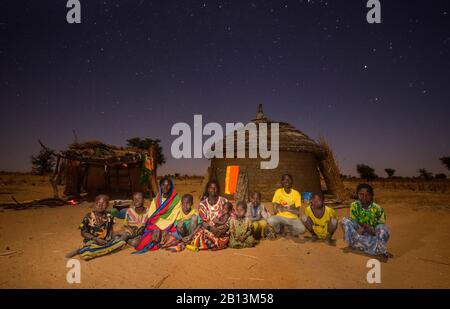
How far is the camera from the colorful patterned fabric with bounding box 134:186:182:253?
4.57m

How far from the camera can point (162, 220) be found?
15.9 ft

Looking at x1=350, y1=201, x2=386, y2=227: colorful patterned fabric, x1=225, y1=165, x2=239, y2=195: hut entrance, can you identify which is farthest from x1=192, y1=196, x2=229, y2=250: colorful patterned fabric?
x1=225, y1=165, x2=239, y2=195: hut entrance

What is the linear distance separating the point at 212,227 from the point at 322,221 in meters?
2.14

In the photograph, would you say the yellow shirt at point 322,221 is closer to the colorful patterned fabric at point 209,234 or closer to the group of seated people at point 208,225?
the group of seated people at point 208,225

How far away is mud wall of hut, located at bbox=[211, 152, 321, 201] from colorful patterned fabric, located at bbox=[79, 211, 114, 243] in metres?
7.22

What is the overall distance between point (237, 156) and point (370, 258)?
25.6 feet

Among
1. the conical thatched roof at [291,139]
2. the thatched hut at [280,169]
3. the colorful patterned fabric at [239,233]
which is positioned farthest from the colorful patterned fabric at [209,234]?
the conical thatched roof at [291,139]

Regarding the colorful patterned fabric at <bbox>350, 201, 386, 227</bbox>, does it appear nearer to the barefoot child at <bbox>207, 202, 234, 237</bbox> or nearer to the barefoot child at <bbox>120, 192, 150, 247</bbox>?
the barefoot child at <bbox>207, 202, 234, 237</bbox>

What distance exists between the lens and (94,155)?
38.2 feet

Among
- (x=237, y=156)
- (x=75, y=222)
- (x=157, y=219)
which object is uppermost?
(x=237, y=156)

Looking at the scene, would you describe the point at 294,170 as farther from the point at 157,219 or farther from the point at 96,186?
the point at 96,186
